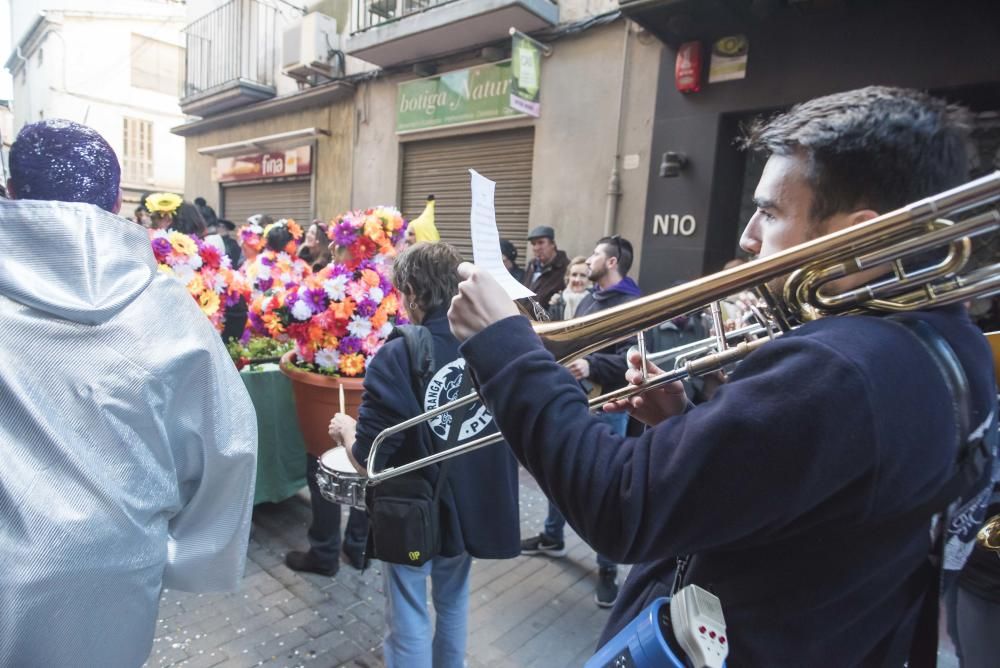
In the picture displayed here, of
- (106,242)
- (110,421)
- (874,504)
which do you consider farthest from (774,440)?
(106,242)

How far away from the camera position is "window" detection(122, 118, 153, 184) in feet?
70.6

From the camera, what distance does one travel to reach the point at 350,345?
3.06 m

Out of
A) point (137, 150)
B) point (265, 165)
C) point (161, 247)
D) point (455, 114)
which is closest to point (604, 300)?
point (161, 247)

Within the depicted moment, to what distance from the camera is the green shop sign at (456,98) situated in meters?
7.73

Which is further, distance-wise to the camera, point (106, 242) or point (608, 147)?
point (608, 147)

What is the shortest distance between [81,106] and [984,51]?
26014 millimetres

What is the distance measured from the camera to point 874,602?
937mm

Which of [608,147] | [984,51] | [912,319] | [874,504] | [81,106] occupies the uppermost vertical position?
[81,106]

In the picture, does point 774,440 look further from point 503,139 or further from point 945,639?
point 503,139

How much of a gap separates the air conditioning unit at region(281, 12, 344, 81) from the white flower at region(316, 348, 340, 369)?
840 centimetres

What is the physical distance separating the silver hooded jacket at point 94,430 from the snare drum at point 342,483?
0.63 meters

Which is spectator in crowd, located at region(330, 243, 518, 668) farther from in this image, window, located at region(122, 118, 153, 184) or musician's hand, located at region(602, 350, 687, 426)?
window, located at region(122, 118, 153, 184)

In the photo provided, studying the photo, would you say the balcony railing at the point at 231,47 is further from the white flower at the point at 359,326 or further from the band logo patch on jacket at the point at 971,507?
the band logo patch on jacket at the point at 971,507

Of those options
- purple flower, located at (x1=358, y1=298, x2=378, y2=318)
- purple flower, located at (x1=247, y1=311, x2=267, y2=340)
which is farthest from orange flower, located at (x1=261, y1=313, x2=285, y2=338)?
purple flower, located at (x1=358, y1=298, x2=378, y2=318)
